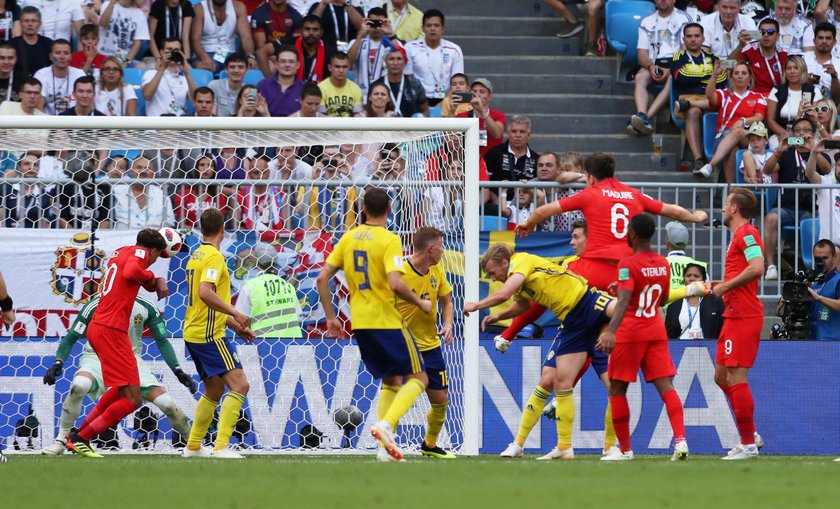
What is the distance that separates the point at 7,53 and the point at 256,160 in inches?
166

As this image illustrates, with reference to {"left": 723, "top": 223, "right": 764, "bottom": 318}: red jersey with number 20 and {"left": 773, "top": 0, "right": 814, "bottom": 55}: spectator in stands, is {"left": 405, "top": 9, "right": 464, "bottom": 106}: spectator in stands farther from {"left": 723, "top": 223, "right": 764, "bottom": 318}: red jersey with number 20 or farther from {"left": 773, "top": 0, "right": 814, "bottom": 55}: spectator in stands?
{"left": 723, "top": 223, "right": 764, "bottom": 318}: red jersey with number 20

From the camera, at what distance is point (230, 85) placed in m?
16.2

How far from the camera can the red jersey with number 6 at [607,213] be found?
11.2 m

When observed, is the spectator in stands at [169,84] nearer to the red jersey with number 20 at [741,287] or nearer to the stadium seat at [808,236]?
the stadium seat at [808,236]

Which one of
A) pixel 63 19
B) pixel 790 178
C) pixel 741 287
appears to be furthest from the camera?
pixel 63 19

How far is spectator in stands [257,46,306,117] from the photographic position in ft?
53.1

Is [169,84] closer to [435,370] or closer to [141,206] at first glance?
[141,206]

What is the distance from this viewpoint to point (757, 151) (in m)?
16.0

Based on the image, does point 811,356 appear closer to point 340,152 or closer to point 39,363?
point 340,152

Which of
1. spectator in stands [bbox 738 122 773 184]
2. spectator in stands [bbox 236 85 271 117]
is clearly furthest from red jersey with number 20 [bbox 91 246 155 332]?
spectator in stands [bbox 738 122 773 184]

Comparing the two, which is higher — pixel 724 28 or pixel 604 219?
pixel 724 28

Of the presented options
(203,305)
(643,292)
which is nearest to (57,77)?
(203,305)

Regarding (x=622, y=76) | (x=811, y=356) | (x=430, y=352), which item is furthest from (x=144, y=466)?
(x=622, y=76)

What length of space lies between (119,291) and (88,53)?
5952 millimetres
